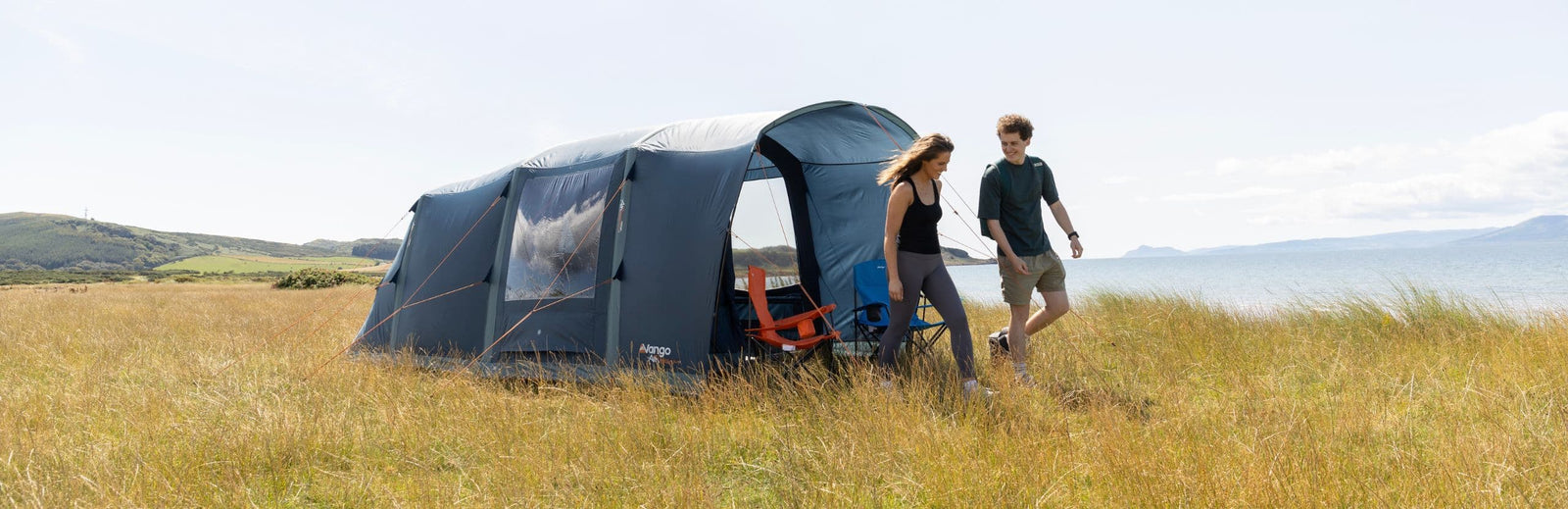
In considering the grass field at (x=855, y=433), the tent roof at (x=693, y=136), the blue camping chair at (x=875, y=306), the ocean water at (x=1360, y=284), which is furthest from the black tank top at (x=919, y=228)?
the ocean water at (x=1360, y=284)

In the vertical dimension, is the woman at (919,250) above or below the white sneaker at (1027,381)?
above

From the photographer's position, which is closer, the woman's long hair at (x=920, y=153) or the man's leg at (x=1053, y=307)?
the woman's long hair at (x=920, y=153)

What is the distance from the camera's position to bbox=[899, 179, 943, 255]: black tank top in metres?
3.81

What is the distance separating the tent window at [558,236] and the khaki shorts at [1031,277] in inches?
95.3

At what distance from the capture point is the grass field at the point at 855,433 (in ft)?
8.47

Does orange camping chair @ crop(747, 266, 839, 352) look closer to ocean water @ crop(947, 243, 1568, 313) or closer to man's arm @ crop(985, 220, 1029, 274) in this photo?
man's arm @ crop(985, 220, 1029, 274)

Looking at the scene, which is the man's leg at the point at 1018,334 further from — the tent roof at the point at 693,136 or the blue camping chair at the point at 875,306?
the tent roof at the point at 693,136

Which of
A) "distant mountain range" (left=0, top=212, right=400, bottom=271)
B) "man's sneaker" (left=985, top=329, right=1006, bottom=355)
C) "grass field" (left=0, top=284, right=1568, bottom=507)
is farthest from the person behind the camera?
"distant mountain range" (left=0, top=212, right=400, bottom=271)

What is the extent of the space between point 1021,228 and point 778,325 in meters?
1.50

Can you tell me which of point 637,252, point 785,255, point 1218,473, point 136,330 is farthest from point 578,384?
point 136,330

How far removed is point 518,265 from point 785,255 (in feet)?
6.42

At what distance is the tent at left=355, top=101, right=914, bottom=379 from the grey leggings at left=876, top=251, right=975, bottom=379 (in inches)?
40.3

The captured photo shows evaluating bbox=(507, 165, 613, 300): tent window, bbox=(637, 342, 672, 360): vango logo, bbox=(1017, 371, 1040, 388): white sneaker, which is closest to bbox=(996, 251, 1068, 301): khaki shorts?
bbox=(1017, 371, 1040, 388): white sneaker

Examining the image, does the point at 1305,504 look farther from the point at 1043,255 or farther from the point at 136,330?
the point at 136,330
